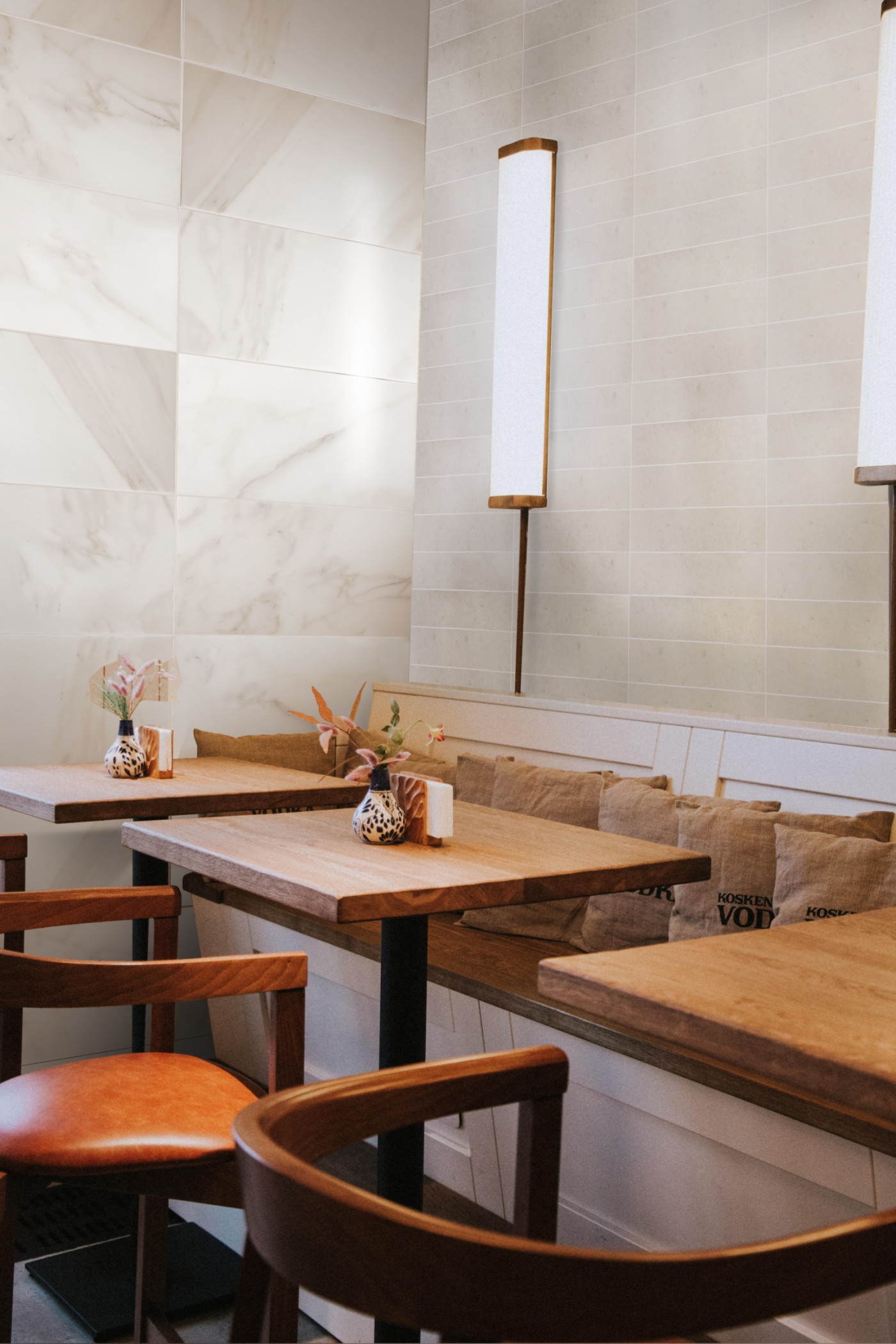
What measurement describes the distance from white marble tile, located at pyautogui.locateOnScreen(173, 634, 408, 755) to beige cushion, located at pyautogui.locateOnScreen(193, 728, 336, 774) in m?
0.07

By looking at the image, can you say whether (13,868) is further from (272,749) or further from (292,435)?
(292,435)

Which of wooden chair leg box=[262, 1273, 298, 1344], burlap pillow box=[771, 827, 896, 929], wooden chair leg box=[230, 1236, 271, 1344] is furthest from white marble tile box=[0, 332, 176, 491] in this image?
wooden chair leg box=[230, 1236, 271, 1344]

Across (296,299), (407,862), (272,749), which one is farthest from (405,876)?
(296,299)

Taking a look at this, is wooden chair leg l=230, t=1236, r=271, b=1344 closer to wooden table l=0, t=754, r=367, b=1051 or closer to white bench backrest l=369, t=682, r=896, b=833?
wooden table l=0, t=754, r=367, b=1051

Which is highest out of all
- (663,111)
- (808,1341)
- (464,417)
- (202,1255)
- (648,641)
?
(663,111)

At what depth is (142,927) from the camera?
2.95 m

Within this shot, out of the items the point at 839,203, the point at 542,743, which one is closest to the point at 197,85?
the point at 839,203

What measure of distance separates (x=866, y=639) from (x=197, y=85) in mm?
2565

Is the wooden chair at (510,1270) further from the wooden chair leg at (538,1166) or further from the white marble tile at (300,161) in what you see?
the white marble tile at (300,161)

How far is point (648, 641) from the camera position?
3.70 metres

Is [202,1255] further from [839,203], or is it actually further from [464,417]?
[839,203]

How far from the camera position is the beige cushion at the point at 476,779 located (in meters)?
3.34

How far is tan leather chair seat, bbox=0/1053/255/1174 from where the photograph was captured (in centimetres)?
156

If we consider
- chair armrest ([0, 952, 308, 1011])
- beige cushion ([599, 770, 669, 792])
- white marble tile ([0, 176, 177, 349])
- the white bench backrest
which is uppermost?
white marble tile ([0, 176, 177, 349])
